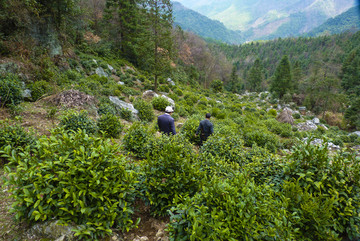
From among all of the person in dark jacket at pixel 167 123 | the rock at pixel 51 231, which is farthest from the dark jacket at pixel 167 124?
the rock at pixel 51 231

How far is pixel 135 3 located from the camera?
22.2m

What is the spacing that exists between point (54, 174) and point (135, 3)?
25.6m

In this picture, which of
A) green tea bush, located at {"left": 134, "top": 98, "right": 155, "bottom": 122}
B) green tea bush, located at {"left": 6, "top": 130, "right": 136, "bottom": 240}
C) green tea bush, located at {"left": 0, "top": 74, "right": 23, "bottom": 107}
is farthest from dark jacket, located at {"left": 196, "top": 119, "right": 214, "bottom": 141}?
green tea bush, located at {"left": 0, "top": 74, "right": 23, "bottom": 107}

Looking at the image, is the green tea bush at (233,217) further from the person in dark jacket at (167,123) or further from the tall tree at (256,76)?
the tall tree at (256,76)

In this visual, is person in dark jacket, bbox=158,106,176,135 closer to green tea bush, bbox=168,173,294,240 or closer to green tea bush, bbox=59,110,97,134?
green tea bush, bbox=59,110,97,134

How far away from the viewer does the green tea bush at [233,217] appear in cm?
207

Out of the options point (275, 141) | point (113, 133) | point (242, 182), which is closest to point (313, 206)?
point (242, 182)

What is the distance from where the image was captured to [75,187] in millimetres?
2195

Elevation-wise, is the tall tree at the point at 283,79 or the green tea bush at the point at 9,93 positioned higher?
the tall tree at the point at 283,79

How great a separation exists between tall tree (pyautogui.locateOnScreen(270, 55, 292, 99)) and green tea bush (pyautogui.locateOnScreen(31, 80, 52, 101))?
43318mm

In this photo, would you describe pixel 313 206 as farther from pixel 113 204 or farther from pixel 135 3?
pixel 135 3

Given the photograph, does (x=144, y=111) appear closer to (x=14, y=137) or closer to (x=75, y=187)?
(x=14, y=137)

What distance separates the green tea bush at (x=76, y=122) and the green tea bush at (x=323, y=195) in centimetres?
500

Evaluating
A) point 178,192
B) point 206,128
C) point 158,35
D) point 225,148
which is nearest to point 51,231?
point 178,192
